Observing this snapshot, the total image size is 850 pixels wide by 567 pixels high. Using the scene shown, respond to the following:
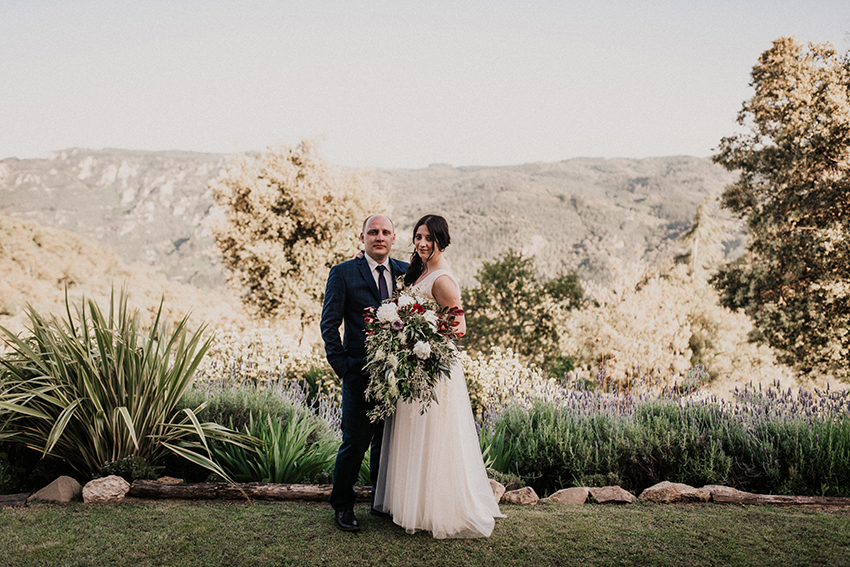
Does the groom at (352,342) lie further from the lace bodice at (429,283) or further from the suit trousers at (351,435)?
the lace bodice at (429,283)

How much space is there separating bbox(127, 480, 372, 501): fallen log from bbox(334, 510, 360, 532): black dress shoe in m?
0.52

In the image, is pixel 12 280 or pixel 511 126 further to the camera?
pixel 511 126

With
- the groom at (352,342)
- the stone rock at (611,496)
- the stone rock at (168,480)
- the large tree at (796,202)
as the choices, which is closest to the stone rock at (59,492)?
the stone rock at (168,480)

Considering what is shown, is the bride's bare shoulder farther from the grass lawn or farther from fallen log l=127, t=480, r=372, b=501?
fallen log l=127, t=480, r=372, b=501

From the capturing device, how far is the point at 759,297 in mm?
14047

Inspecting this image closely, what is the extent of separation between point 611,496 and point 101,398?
407 centimetres

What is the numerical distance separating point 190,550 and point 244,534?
33 centimetres

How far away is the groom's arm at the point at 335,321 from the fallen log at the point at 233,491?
1.14m

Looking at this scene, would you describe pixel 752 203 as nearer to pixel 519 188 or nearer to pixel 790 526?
pixel 790 526

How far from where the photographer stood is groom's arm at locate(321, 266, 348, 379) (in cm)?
329

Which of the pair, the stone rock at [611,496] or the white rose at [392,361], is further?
the stone rock at [611,496]

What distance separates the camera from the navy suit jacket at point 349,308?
3314 mm

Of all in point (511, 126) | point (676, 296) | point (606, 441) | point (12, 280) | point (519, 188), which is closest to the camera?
point (606, 441)

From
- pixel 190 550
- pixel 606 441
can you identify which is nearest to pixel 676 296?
pixel 606 441
